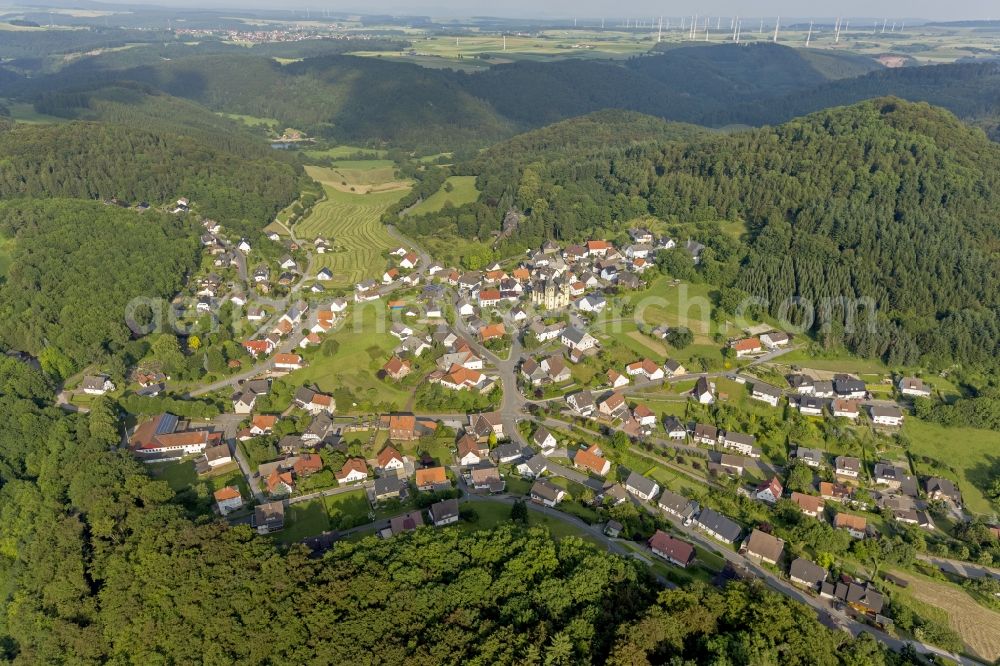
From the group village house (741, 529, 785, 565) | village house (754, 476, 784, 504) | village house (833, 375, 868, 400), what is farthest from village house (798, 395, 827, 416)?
village house (741, 529, 785, 565)

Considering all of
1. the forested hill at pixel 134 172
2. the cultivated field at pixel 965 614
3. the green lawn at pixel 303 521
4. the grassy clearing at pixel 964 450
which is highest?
the forested hill at pixel 134 172

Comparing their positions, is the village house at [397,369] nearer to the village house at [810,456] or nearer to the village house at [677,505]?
the village house at [677,505]

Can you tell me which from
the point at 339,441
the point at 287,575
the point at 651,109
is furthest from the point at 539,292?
the point at 651,109

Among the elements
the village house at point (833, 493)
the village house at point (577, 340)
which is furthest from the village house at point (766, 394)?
the village house at point (577, 340)

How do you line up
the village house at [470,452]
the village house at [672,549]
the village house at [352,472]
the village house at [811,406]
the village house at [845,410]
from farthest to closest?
the village house at [811,406] < the village house at [845,410] < the village house at [470,452] < the village house at [352,472] < the village house at [672,549]

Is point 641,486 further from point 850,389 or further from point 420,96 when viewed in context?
point 420,96

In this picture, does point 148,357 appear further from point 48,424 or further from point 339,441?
point 339,441

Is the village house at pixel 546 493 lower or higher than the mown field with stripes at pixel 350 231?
lower
